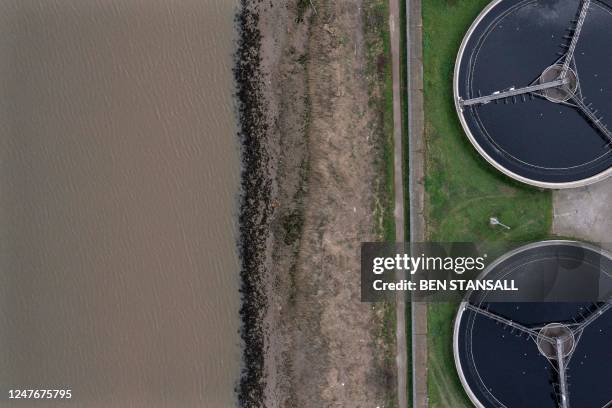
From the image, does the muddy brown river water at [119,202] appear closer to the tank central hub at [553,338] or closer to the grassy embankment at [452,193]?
the grassy embankment at [452,193]

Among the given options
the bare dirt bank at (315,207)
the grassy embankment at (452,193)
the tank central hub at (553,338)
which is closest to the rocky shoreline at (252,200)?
the bare dirt bank at (315,207)

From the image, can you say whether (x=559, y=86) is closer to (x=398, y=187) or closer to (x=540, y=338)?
(x=398, y=187)

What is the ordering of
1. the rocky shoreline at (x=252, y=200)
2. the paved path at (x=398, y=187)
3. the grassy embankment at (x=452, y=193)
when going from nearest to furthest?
the grassy embankment at (x=452, y=193) → the paved path at (x=398, y=187) → the rocky shoreline at (x=252, y=200)

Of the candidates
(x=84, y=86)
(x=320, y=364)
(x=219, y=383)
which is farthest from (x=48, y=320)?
(x=320, y=364)

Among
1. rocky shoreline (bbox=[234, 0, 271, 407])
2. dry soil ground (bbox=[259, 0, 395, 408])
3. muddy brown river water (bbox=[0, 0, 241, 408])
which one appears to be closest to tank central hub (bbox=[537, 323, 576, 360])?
dry soil ground (bbox=[259, 0, 395, 408])

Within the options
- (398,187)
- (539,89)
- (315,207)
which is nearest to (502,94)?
(539,89)

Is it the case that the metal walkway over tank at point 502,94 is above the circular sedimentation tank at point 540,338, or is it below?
above

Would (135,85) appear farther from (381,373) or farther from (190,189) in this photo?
(381,373)
